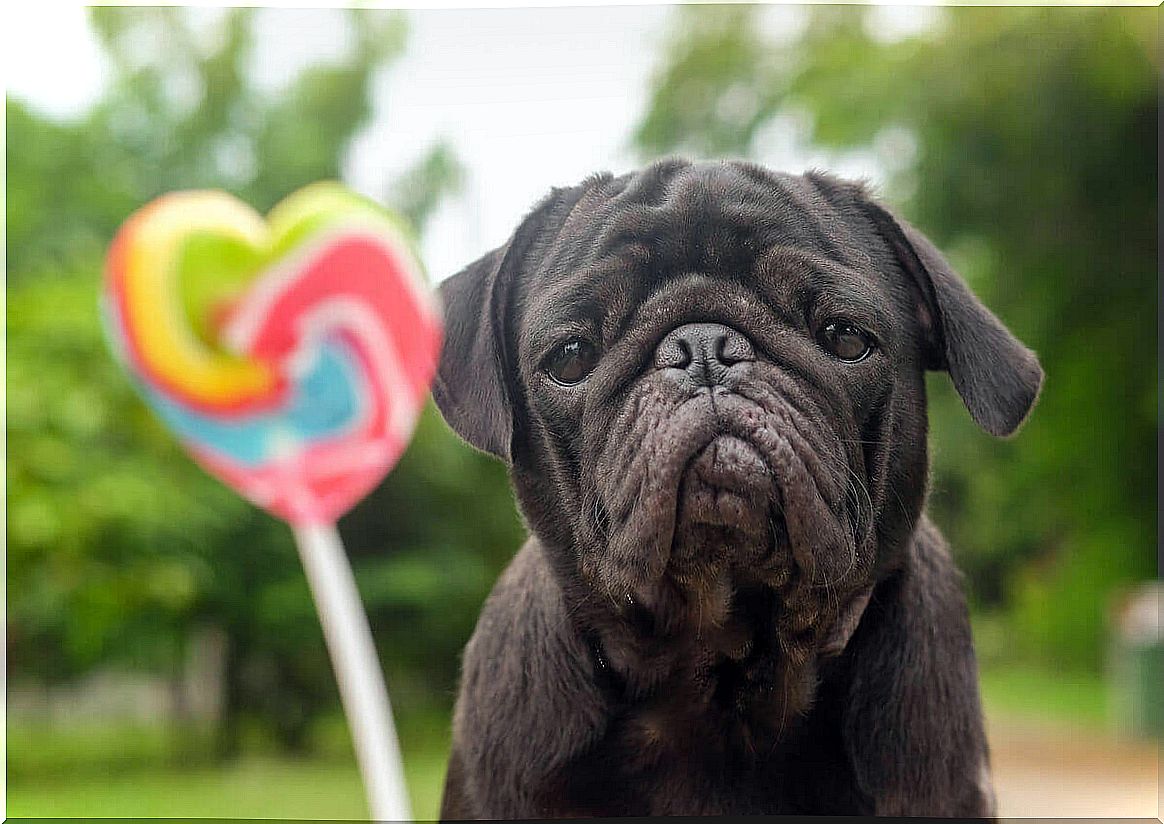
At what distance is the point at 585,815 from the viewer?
1.75m

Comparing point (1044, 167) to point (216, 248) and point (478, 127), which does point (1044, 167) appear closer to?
point (478, 127)

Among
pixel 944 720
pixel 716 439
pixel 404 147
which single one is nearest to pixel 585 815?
pixel 944 720

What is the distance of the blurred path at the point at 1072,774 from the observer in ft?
9.76

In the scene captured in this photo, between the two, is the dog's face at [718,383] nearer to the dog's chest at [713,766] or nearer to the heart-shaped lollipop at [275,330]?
the dog's chest at [713,766]

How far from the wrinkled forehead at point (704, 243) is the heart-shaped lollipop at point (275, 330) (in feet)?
1.12

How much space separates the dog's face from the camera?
143cm

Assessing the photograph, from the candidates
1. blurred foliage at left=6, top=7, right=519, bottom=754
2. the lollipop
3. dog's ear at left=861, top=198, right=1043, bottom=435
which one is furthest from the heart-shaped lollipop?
blurred foliage at left=6, top=7, right=519, bottom=754

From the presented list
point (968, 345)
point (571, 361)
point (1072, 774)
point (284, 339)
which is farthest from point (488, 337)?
point (1072, 774)

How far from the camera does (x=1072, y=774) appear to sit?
316cm

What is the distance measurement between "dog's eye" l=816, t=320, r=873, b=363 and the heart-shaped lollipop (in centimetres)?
57

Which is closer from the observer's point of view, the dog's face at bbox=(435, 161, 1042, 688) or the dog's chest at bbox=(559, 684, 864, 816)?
the dog's face at bbox=(435, 161, 1042, 688)

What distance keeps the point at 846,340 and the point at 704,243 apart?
26 centimetres

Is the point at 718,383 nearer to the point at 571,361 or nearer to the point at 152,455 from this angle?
the point at 571,361

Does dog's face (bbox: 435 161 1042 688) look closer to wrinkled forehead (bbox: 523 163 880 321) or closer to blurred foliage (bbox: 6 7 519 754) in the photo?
wrinkled forehead (bbox: 523 163 880 321)
